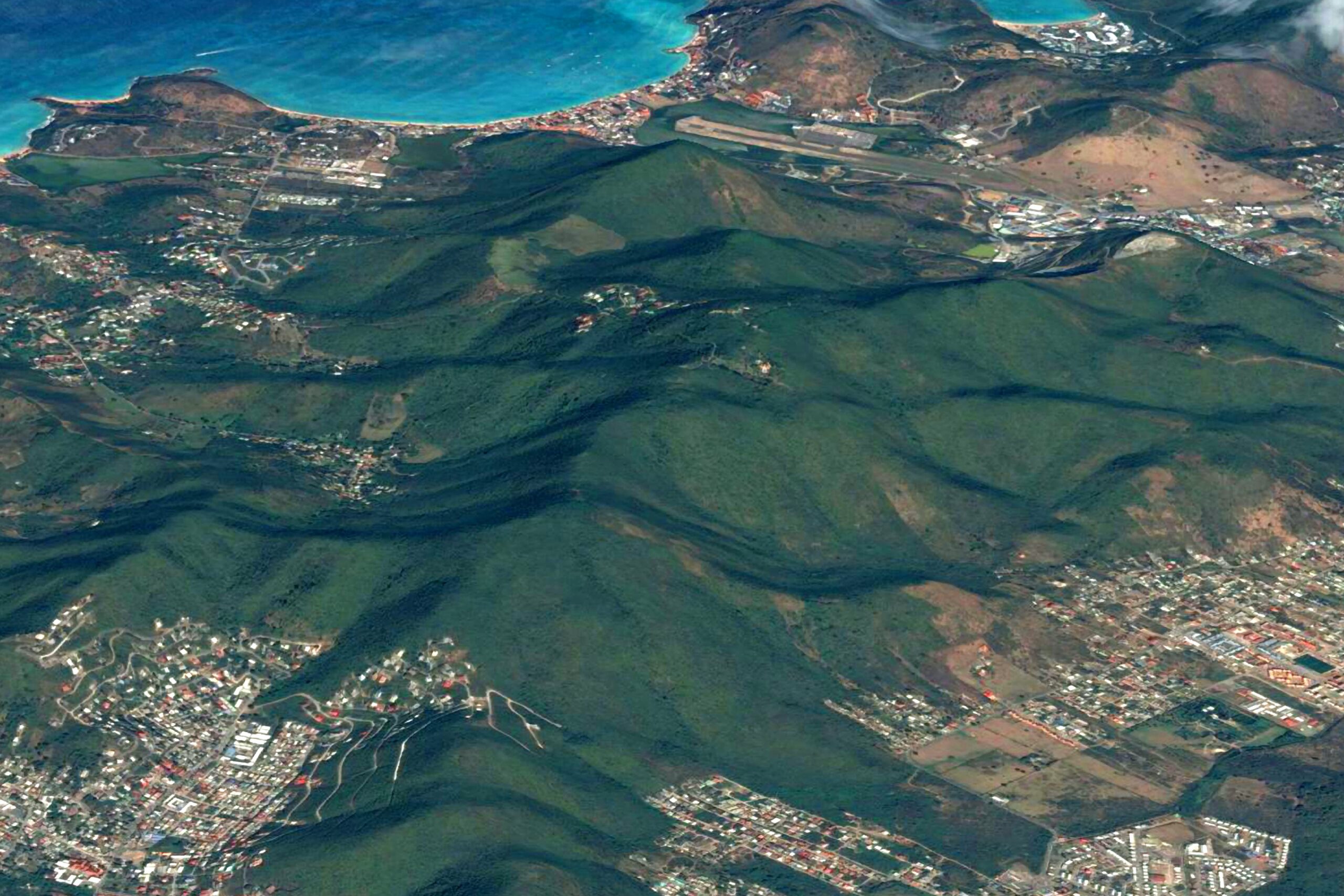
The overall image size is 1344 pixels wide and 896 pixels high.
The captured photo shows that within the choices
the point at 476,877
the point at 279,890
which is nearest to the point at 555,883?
the point at 476,877

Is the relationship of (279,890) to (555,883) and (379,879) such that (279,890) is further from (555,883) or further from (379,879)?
(555,883)

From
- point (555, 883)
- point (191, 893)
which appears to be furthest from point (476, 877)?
point (191, 893)

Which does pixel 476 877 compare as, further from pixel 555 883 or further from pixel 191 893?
pixel 191 893

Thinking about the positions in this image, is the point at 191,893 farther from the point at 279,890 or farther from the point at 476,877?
the point at 476,877

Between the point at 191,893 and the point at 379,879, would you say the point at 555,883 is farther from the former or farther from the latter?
the point at 191,893

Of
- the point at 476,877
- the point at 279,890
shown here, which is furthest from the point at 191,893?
the point at 476,877

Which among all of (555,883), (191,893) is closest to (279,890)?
(191,893)
